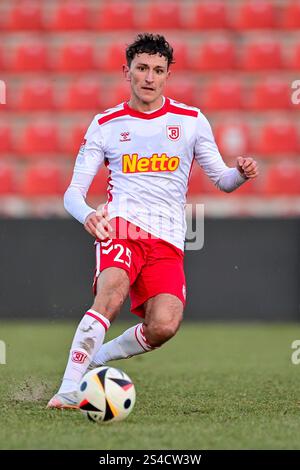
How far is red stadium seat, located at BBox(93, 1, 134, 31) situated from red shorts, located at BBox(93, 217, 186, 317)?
30.0 feet

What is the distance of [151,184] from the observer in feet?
20.1

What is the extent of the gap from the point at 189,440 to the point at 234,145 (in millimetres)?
9671

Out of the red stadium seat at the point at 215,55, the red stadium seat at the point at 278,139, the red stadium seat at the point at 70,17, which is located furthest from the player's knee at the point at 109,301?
the red stadium seat at the point at 70,17

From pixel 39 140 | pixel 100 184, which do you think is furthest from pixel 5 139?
pixel 100 184

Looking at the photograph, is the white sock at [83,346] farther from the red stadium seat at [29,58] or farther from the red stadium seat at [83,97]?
the red stadium seat at [29,58]

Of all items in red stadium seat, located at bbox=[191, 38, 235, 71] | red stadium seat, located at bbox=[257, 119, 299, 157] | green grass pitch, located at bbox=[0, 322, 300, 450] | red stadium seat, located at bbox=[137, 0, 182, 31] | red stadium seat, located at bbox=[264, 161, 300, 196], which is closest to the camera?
green grass pitch, located at bbox=[0, 322, 300, 450]

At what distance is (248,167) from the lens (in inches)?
232

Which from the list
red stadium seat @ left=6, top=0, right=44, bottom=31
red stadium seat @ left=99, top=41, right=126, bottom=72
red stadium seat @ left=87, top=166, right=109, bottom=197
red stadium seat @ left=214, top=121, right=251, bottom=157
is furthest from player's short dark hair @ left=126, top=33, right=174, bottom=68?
red stadium seat @ left=6, top=0, right=44, bottom=31

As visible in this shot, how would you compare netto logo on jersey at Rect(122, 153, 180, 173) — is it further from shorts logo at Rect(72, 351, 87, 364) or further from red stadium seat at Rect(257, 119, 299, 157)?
red stadium seat at Rect(257, 119, 299, 157)

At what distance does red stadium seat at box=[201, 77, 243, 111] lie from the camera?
1434 centimetres

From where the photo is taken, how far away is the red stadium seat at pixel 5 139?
14.2 m

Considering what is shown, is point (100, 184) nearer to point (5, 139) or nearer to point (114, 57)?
point (5, 139)

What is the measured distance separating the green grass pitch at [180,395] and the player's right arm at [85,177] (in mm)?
1091

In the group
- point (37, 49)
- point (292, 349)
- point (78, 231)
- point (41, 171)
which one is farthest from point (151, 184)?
point (37, 49)
